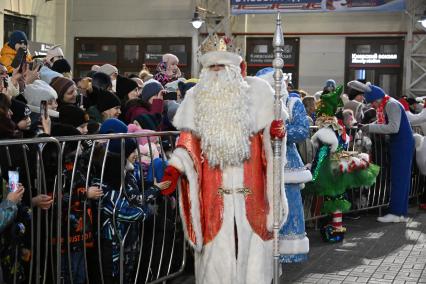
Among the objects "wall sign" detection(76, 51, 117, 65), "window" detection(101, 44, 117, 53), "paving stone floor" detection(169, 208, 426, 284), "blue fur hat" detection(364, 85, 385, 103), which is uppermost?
"window" detection(101, 44, 117, 53)

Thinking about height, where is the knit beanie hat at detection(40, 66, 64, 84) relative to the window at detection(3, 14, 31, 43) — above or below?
below

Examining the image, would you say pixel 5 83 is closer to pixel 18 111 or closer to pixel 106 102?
pixel 106 102

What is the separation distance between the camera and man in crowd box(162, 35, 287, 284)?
4465mm

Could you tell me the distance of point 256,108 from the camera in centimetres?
454

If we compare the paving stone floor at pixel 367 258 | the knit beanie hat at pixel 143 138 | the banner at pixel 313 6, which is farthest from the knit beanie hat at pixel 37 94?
the banner at pixel 313 6

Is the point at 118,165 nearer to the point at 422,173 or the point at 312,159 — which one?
the point at 312,159

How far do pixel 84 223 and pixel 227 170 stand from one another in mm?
1026

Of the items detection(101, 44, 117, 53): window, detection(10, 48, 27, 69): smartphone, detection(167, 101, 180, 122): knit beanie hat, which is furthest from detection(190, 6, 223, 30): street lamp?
detection(10, 48, 27, 69): smartphone

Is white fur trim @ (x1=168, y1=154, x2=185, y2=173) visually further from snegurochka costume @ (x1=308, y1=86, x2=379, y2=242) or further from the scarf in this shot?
the scarf

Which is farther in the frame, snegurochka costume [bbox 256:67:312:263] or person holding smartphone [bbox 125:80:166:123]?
person holding smartphone [bbox 125:80:166:123]

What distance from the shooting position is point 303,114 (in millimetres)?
5711

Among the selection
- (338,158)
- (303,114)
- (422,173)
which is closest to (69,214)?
(303,114)

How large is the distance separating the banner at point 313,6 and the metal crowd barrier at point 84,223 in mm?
12043

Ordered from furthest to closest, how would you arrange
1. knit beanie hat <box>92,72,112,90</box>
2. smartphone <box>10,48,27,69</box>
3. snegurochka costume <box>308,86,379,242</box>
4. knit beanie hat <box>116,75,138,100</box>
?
1. knit beanie hat <box>116,75,138,100</box>
2. knit beanie hat <box>92,72,112,90</box>
3. snegurochka costume <box>308,86,379,242</box>
4. smartphone <box>10,48,27,69</box>
